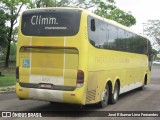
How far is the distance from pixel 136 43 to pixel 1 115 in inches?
401

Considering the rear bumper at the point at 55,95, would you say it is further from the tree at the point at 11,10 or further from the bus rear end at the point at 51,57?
the tree at the point at 11,10

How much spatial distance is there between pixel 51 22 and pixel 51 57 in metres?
1.14

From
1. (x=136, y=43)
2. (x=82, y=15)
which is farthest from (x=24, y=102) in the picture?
(x=136, y=43)

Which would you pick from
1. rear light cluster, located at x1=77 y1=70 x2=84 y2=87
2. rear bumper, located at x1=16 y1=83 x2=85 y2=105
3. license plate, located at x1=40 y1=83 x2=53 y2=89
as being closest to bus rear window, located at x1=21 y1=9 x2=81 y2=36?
rear light cluster, located at x1=77 y1=70 x2=84 y2=87

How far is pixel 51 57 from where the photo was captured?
11898 mm

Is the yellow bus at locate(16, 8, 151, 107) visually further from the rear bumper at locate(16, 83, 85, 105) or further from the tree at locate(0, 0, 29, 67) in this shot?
the tree at locate(0, 0, 29, 67)

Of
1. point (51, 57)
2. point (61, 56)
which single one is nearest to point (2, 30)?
point (51, 57)

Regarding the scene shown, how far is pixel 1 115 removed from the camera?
11.4 m

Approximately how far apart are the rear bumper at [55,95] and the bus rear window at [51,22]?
1.81 m

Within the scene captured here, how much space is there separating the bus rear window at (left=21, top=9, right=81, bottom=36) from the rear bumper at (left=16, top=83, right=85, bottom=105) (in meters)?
1.81

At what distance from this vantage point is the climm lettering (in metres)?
12.1

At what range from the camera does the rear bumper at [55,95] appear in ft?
37.7

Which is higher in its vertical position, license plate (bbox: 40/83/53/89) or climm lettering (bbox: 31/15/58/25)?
climm lettering (bbox: 31/15/58/25)

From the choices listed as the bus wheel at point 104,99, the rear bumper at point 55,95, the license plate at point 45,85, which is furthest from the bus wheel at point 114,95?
the license plate at point 45,85
